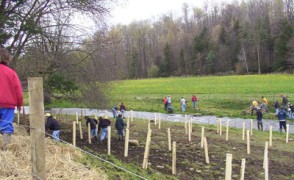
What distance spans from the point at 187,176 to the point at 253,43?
72.4 meters

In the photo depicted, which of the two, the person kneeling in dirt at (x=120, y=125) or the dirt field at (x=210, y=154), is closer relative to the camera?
the dirt field at (x=210, y=154)

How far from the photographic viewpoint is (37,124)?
16.3 ft

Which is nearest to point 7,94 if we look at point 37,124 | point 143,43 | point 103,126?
point 37,124

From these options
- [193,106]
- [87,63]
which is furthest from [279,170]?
[193,106]

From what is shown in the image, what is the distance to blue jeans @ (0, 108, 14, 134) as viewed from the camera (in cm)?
654

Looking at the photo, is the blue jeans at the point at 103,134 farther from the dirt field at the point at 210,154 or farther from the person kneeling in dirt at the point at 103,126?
the dirt field at the point at 210,154

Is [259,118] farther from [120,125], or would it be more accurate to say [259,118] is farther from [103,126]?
[103,126]

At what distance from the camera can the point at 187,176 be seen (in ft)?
40.2

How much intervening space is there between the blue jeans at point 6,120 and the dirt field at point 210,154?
6.68 meters

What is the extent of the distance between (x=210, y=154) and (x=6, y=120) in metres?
11.0

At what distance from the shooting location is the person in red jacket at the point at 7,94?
634 cm

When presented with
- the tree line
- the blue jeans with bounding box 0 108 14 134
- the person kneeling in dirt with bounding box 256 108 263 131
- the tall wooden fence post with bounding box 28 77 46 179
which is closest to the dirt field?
the person kneeling in dirt with bounding box 256 108 263 131

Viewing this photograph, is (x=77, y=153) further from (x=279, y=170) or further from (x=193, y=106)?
(x=193, y=106)

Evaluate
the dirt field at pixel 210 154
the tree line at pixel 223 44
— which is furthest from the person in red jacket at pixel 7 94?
the tree line at pixel 223 44
